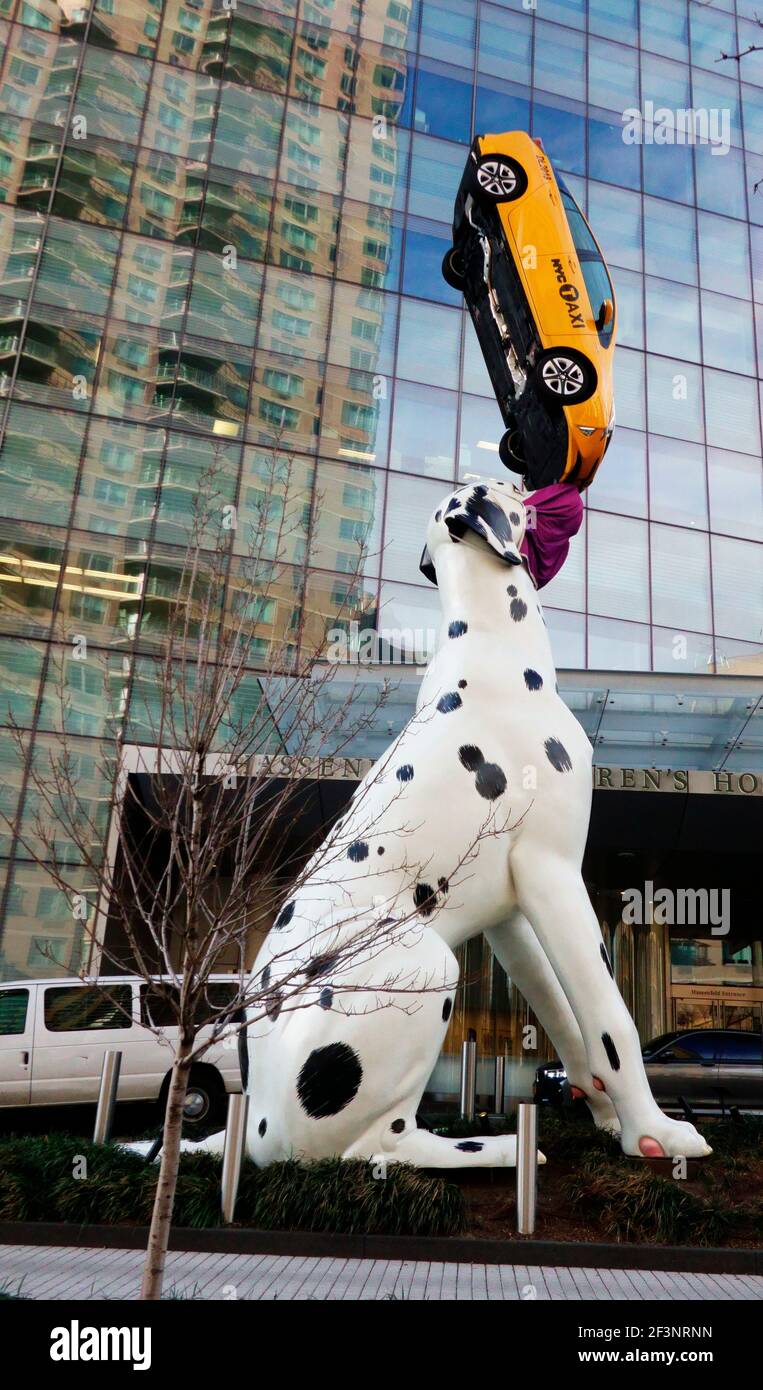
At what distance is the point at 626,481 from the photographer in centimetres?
2656

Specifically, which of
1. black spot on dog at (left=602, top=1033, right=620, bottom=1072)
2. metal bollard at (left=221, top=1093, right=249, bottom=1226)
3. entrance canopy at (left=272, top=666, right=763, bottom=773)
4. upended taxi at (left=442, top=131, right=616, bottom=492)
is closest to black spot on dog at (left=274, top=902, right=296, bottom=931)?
metal bollard at (left=221, top=1093, right=249, bottom=1226)

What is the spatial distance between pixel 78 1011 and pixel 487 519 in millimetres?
7878

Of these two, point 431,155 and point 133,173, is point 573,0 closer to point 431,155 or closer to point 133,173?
point 431,155

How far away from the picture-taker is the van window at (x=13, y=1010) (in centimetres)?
1178

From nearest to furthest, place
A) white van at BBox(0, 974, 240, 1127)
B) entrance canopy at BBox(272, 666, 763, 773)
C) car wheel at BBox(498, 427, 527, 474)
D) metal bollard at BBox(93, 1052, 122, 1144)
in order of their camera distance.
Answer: metal bollard at BBox(93, 1052, 122, 1144) → car wheel at BBox(498, 427, 527, 474) → white van at BBox(0, 974, 240, 1127) → entrance canopy at BBox(272, 666, 763, 773)

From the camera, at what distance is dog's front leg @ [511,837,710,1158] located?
6242 millimetres

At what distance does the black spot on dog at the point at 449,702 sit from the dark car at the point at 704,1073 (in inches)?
350

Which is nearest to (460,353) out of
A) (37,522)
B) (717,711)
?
(37,522)

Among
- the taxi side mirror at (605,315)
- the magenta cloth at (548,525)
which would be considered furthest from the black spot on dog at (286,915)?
the taxi side mirror at (605,315)

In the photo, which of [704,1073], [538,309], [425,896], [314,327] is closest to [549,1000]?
[425,896]

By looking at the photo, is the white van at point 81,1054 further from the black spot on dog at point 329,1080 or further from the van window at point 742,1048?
the van window at point 742,1048

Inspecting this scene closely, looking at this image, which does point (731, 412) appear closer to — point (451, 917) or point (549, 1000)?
point (549, 1000)

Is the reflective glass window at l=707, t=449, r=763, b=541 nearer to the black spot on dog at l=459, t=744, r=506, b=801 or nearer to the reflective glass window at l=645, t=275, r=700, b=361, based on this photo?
the reflective glass window at l=645, t=275, r=700, b=361

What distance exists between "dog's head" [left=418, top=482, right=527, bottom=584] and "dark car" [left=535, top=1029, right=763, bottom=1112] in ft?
29.6
